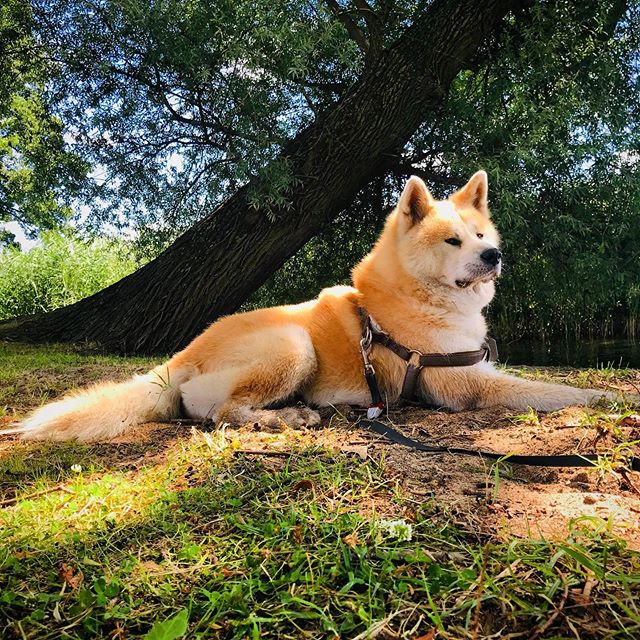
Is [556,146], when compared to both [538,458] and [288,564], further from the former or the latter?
[288,564]

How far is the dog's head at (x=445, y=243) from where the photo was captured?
335 centimetres

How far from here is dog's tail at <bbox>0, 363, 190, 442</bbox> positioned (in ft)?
9.43

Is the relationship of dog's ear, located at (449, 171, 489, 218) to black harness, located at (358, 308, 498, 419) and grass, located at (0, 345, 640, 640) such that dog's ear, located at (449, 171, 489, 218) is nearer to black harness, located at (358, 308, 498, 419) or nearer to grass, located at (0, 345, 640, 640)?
black harness, located at (358, 308, 498, 419)

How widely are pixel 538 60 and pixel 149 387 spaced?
611 centimetres

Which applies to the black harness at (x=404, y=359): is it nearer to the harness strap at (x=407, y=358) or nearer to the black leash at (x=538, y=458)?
the harness strap at (x=407, y=358)

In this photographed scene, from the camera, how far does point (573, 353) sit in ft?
28.2

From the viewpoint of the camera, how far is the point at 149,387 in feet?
10.8

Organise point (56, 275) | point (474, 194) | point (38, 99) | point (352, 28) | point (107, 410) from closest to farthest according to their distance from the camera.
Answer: point (107, 410)
point (474, 194)
point (352, 28)
point (38, 99)
point (56, 275)

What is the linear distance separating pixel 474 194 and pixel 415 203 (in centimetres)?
54

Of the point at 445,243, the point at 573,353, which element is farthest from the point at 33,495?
the point at 573,353

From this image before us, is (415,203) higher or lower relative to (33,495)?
higher

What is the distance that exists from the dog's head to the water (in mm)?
3566

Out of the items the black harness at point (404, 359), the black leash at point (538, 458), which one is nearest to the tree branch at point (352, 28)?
the black harness at point (404, 359)

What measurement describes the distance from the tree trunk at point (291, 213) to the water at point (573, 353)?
3096mm
